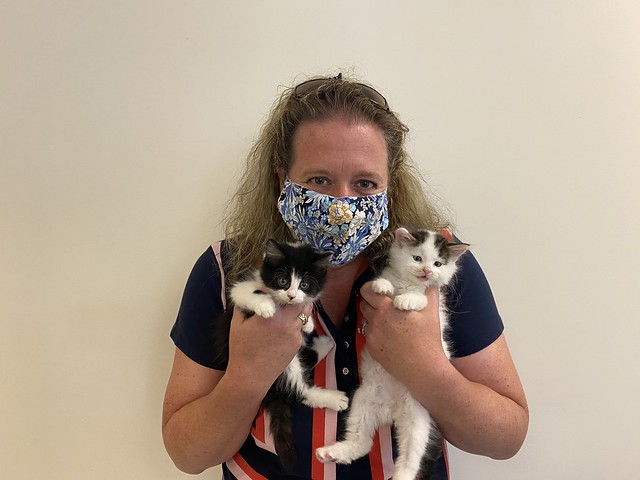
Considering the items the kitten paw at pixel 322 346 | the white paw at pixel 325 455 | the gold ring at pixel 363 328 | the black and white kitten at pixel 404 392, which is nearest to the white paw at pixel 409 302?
the black and white kitten at pixel 404 392

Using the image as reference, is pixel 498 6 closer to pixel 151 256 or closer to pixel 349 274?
pixel 349 274

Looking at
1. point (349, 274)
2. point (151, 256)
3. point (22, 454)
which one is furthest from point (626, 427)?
point (22, 454)

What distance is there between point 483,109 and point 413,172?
40 cm

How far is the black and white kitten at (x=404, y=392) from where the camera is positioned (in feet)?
4.22

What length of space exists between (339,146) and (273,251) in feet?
1.21

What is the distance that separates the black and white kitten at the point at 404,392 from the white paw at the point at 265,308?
327mm

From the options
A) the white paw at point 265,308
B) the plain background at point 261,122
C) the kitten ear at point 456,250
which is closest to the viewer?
the white paw at point 265,308

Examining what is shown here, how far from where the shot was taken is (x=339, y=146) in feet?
4.26

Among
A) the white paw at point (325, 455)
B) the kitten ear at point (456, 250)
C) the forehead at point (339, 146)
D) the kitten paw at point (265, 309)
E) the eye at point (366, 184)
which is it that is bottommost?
the white paw at point (325, 455)

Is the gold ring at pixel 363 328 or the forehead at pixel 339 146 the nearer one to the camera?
the forehead at pixel 339 146

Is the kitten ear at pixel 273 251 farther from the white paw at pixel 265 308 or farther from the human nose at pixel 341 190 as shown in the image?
the human nose at pixel 341 190

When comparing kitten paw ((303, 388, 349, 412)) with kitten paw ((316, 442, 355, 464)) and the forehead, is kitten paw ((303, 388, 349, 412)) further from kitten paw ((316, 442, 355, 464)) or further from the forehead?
the forehead

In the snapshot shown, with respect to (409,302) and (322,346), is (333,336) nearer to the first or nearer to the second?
(322,346)

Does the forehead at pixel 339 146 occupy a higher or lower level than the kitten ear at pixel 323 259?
higher
